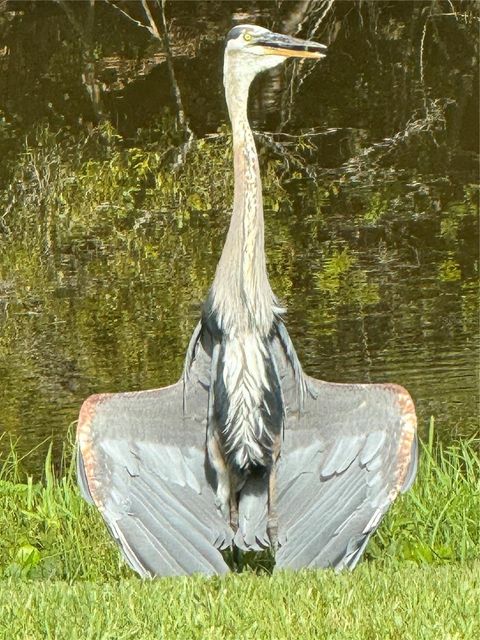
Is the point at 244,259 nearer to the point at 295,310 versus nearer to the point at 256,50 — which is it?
the point at 256,50

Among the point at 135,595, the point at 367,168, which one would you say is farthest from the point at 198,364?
the point at 367,168

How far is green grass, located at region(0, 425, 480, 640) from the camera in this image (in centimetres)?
470

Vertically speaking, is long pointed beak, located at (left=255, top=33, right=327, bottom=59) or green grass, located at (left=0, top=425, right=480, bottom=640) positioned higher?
long pointed beak, located at (left=255, top=33, right=327, bottom=59)

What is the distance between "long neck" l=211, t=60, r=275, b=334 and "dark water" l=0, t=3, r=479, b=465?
2.31 m

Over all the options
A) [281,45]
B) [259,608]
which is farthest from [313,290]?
[259,608]

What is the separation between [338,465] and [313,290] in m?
4.30

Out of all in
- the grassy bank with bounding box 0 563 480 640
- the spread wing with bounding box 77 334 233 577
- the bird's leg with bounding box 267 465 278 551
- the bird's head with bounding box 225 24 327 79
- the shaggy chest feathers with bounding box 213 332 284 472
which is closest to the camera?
the grassy bank with bounding box 0 563 480 640

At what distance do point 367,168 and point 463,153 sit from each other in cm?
101

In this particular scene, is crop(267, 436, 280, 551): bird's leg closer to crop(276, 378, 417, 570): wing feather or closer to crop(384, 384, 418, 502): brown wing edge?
crop(276, 378, 417, 570): wing feather

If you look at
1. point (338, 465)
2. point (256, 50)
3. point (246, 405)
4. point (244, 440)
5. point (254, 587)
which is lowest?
point (254, 587)

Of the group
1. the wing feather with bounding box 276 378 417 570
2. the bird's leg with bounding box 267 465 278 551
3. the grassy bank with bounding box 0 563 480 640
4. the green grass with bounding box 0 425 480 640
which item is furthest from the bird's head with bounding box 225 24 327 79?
the grassy bank with bounding box 0 563 480 640

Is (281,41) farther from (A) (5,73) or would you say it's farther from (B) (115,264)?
(A) (5,73)

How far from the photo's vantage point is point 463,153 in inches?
504

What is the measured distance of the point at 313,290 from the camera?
1034 centimetres
